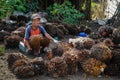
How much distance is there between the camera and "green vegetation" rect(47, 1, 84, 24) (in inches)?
438

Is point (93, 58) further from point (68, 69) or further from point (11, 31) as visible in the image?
point (11, 31)

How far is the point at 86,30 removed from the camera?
9688 mm

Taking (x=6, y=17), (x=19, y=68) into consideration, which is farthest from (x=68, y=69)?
(x=6, y=17)

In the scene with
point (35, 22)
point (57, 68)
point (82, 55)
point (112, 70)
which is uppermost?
point (35, 22)

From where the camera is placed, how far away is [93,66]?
6617 mm

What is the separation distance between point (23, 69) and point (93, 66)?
1.34m

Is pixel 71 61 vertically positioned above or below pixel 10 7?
below

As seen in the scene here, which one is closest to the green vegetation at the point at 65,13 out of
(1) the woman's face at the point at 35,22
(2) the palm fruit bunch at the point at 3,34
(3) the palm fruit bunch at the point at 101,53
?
(2) the palm fruit bunch at the point at 3,34

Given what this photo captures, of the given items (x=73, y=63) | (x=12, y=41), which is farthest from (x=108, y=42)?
(x=12, y=41)

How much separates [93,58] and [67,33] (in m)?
2.82

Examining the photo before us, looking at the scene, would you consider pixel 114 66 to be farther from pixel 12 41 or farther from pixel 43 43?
pixel 12 41

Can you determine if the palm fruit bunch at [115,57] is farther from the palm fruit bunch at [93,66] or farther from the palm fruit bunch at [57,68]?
the palm fruit bunch at [57,68]

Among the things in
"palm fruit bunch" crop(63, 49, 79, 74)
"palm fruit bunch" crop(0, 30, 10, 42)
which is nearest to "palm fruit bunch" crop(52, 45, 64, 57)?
"palm fruit bunch" crop(63, 49, 79, 74)

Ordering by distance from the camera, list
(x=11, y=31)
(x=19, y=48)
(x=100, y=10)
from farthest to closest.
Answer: (x=100, y=10) < (x=11, y=31) < (x=19, y=48)
